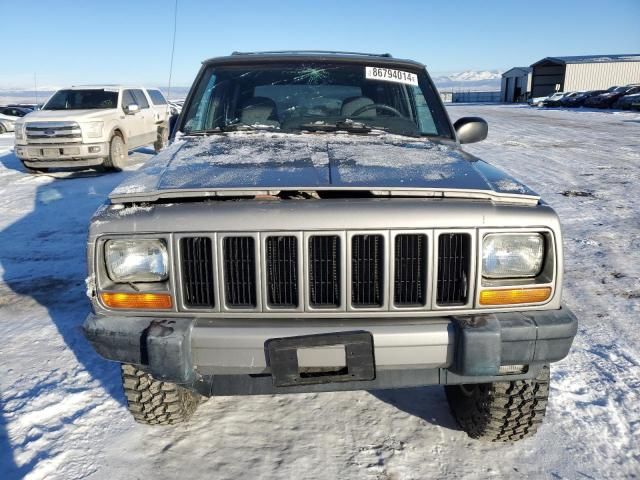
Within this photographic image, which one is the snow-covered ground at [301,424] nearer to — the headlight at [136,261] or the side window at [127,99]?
the headlight at [136,261]

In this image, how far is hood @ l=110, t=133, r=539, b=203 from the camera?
6.90 feet

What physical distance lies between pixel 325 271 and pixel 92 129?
9.69m

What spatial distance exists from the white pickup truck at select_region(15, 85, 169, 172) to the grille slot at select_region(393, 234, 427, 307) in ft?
31.9

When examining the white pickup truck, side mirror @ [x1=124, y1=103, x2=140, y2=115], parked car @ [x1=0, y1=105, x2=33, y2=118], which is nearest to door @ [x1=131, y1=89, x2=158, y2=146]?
the white pickup truck

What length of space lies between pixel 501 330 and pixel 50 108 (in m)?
11.6

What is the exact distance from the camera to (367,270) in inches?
80.9

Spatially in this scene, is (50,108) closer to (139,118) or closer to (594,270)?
(139,118)

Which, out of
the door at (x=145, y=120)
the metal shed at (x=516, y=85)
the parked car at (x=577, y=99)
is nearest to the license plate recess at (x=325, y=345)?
the door at (x=145, y=120)

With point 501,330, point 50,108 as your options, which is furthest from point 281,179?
point 50,108

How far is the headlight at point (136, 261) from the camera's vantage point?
6.90ft

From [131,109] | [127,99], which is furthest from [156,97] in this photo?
[131,109]

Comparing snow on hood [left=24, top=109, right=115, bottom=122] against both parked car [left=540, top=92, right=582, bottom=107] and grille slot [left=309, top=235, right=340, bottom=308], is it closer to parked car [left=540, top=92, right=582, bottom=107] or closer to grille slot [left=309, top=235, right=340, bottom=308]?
grille slot [left=309, top=235, right=340, bottom=308]

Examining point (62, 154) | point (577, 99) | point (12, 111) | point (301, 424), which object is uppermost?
point (577, 99)

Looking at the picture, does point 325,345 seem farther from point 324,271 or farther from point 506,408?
point 506,408
